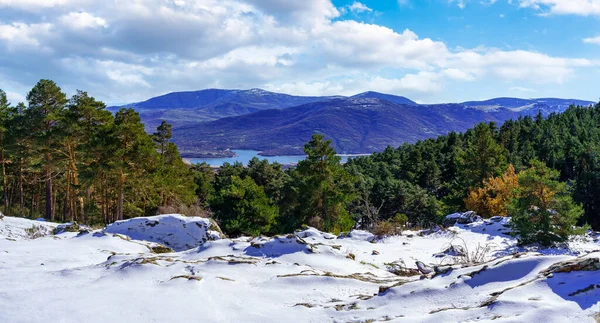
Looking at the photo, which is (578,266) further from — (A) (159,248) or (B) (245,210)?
(B) (245,210)

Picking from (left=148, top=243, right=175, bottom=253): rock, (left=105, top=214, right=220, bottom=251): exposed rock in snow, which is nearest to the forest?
(left=105, top=214, right=220, bottom=251): exposed rock in snow

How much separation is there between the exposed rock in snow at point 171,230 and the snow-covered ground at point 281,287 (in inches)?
124

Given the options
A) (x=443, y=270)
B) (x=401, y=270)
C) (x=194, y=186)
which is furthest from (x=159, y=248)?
(x=194, y=186)

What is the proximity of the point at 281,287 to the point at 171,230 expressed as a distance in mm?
8834

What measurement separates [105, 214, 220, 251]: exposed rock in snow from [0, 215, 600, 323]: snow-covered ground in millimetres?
3141

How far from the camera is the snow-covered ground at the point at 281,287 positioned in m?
5.50

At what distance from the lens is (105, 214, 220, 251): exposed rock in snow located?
47.9 ft

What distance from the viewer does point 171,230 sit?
15.1m

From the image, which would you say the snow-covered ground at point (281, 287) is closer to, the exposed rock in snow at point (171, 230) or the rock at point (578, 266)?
the rock at point (578, 266)

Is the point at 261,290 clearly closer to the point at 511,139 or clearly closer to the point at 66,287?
the point at 66,287

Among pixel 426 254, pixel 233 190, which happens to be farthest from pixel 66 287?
pixel 233 190

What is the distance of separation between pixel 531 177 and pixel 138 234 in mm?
14685

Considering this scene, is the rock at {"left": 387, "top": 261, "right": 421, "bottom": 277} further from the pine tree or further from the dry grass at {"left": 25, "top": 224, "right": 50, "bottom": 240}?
the pine tree

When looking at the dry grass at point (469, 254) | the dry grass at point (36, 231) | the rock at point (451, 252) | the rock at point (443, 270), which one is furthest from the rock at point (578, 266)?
the dry grass at point (36, 231)
